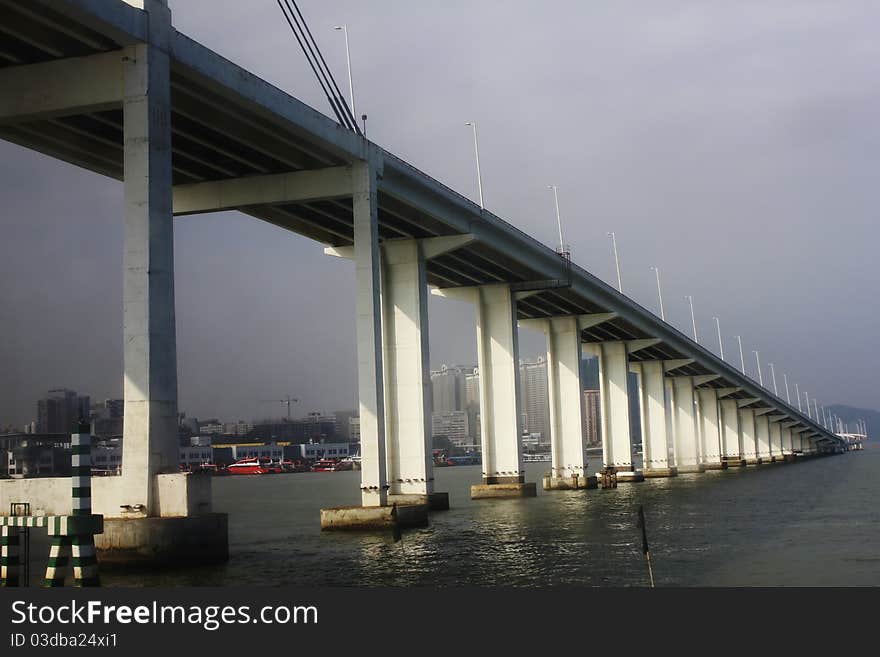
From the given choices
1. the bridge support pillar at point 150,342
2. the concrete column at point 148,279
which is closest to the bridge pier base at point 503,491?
the bridge support pillar at point 150,342

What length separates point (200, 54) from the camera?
3581 centimetres

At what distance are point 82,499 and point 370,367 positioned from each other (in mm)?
24542

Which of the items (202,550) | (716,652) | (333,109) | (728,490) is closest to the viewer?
(716,652)

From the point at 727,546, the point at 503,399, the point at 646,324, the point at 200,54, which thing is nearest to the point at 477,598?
the point at 727,546

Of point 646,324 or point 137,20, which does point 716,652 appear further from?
point 646,324

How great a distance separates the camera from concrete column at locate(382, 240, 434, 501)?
58.0 m

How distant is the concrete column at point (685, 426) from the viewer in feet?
466

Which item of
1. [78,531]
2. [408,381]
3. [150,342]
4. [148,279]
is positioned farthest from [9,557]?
[408,381]

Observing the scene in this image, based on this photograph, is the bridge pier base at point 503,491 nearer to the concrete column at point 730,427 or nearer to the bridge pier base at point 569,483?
the bridge pier base at point 569,483

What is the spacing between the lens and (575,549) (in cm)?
3556

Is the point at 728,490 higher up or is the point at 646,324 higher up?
the point at 646,324

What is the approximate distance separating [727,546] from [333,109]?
2443 cm

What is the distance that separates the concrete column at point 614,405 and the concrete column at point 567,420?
47.7ft

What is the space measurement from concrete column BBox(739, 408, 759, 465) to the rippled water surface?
12938cm
